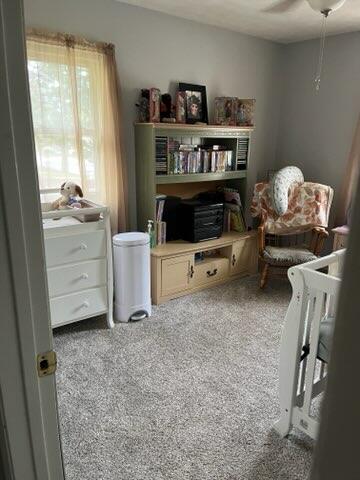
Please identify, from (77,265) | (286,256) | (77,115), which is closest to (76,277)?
(77,265)

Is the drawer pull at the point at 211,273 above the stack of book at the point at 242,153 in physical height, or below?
below

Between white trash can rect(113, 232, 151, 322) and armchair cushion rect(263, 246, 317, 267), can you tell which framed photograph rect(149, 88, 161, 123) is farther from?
armchair cushion rect(263, 246, 317, 267)

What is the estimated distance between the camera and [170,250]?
327 cm

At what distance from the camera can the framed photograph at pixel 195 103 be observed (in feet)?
11.2

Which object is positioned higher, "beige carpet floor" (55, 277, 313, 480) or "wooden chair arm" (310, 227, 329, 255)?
"wooden chair arm" (310, 227, 329, 255)

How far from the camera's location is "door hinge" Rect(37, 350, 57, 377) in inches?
31.6

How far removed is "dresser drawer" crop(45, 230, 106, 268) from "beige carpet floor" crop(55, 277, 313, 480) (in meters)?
0.61

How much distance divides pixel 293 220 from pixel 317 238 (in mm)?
297

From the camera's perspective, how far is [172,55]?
3.34 m

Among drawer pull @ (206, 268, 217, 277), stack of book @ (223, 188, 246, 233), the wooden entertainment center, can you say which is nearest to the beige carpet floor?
the wooden entertainment center

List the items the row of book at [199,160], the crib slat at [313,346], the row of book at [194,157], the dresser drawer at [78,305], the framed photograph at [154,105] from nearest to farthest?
the crib slat at [313,346], the dresser drawer at [78,305], the framed photograph at [154,105], the row of book at [194,157], the row of book at [199,160]

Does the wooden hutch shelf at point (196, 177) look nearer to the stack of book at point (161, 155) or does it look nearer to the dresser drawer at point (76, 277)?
the stack of book at point (161, 155)

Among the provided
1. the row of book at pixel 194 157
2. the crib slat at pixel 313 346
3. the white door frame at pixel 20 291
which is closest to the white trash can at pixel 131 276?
the row of book at pixel 194 157

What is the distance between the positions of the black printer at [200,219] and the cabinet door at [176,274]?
0.26 m
